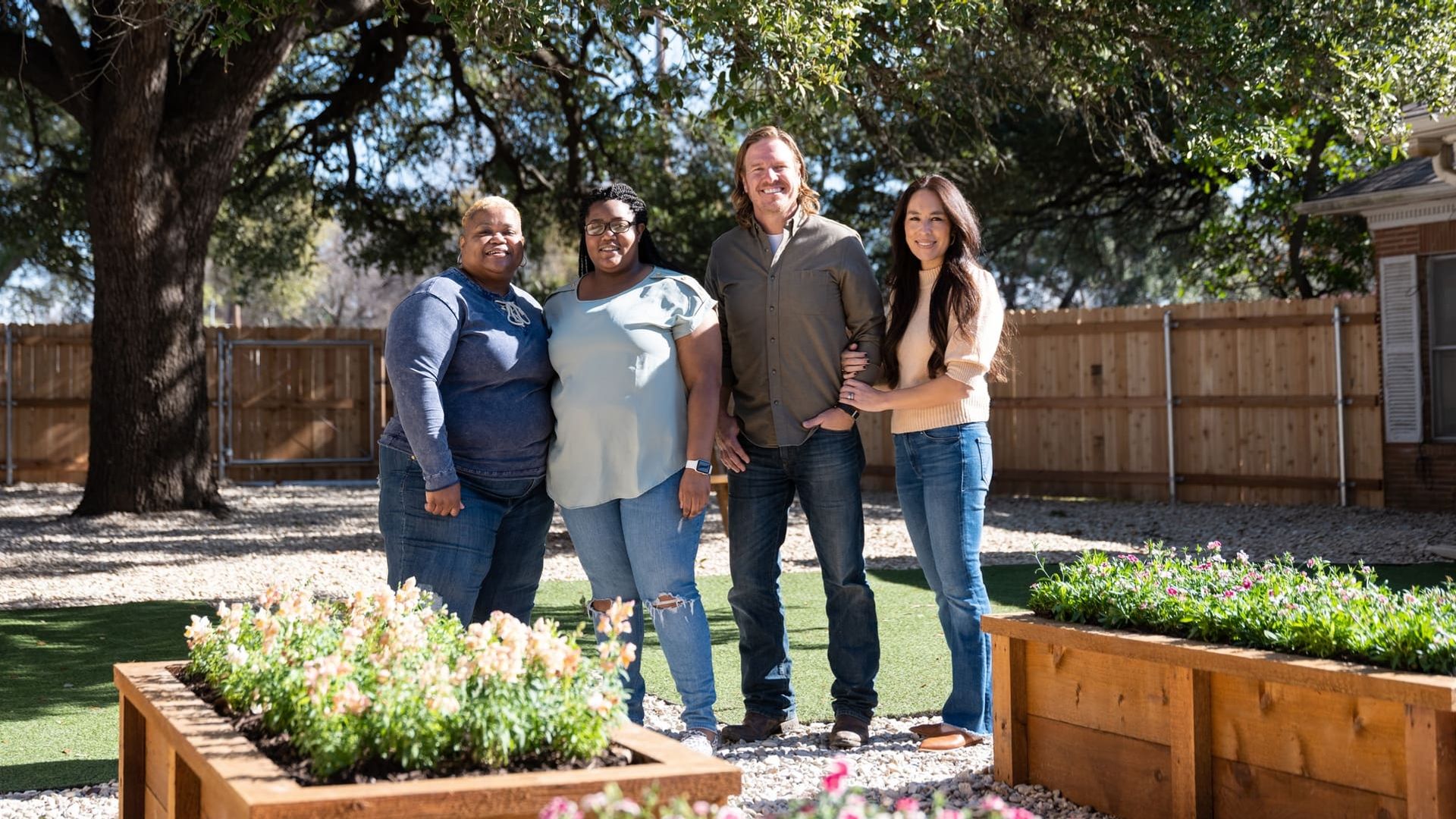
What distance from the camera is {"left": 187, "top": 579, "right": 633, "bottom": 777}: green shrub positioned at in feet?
7.77

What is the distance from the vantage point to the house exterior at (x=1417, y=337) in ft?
40.9

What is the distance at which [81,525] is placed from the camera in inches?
458

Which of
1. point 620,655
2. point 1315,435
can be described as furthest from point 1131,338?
point 620,655

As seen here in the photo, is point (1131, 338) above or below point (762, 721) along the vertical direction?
above

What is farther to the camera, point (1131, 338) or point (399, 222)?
point (399, 222)

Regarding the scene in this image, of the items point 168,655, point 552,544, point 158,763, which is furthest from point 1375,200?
point 158,763

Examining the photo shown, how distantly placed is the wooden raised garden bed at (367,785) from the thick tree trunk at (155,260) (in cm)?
997

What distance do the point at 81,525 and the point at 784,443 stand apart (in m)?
9.21

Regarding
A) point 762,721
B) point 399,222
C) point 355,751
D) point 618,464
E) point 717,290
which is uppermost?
point 399,222

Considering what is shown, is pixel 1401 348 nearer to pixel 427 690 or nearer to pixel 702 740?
pixel 702 740

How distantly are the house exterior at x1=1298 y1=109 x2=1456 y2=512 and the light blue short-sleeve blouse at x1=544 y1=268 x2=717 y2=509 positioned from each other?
10477 millimetres

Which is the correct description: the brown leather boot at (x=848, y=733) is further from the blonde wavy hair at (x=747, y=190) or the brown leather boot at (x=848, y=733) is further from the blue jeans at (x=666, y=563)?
the blonde wavy hair at (x=747, y=190)

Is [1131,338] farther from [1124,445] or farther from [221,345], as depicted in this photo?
[221,345]

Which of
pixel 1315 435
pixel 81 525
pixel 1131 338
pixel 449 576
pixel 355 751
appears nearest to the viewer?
pixel 355 751
